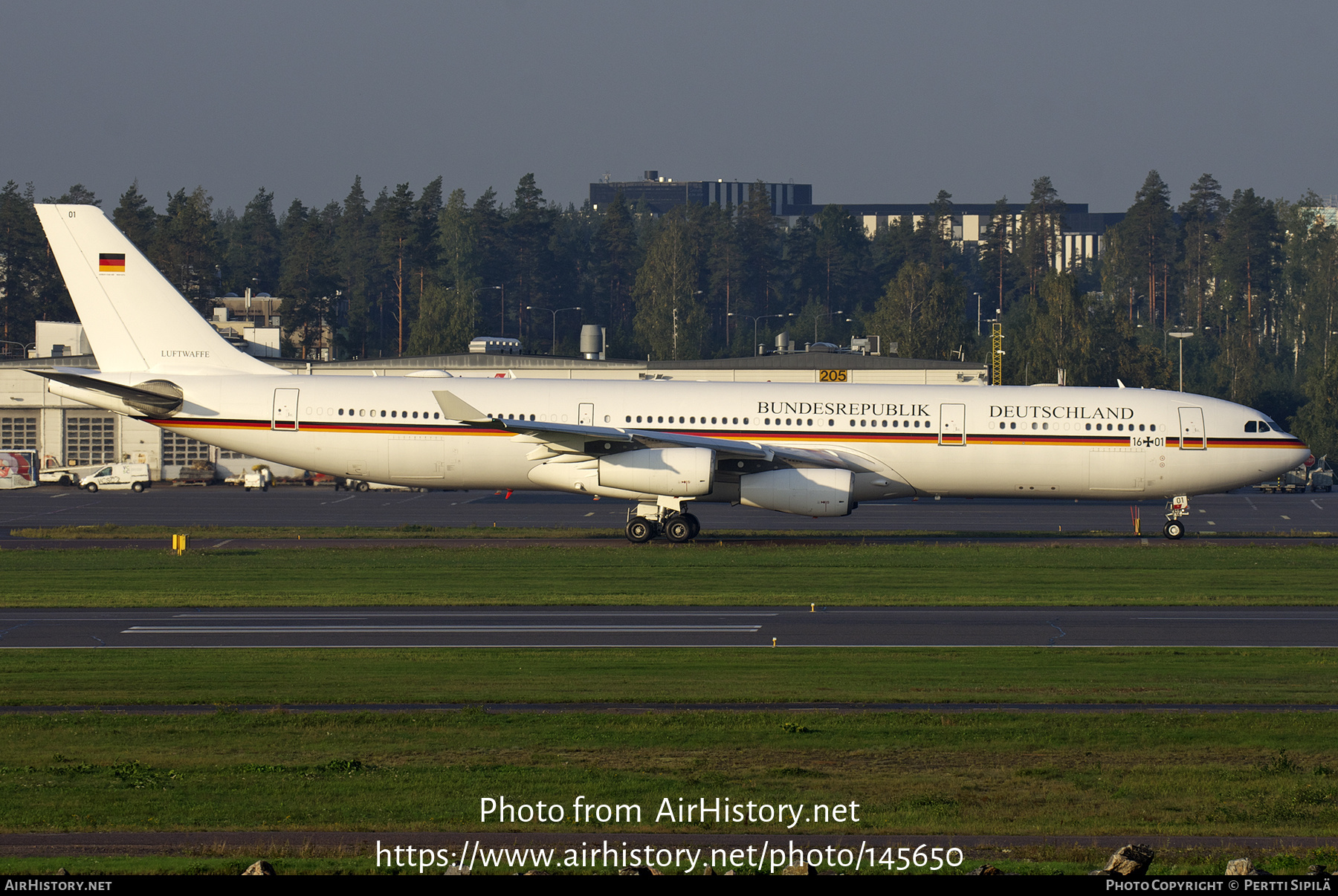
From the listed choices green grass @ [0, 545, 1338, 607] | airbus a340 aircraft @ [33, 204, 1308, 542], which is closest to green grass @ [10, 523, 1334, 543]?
airbus a340 aircraft @ [33, 204, 1308, 542]

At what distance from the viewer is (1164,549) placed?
3791 centimetres

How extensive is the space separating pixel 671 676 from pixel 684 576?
1210 centimetres

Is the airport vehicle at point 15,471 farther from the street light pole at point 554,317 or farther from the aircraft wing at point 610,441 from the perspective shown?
the street light pole at point 554,317

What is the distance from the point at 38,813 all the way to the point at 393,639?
1102cm

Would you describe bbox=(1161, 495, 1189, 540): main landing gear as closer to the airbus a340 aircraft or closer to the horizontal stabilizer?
the airbus a340 aircraft

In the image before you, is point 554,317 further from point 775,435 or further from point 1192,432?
point 1192,432

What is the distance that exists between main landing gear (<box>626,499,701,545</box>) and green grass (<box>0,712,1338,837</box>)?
22.0m

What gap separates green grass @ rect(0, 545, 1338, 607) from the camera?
28.3 m

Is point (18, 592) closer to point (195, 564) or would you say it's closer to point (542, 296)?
point (195, 564)

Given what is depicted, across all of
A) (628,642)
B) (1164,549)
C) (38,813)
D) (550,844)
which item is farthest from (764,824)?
(1164,549)

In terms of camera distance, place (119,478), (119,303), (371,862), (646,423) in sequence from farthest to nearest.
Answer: (119,478)
(119,303)
(646,423)
(371,862)

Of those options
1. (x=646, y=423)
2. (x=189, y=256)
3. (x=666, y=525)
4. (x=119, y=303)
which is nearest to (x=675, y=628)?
(x=666, y=525)

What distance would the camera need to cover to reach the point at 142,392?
1540 inches
